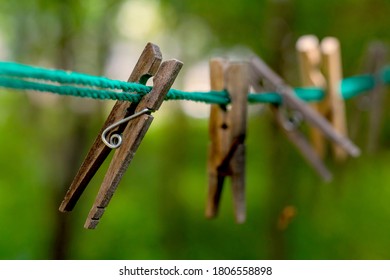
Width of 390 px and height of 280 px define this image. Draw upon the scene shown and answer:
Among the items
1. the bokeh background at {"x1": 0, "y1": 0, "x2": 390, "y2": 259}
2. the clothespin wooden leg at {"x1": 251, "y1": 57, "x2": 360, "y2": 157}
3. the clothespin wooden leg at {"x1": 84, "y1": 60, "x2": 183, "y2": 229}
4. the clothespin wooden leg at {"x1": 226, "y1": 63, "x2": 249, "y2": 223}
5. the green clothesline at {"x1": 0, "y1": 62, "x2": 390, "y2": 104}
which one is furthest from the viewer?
the bokeh background at {"x1": 0, "y1": 0, "x2": 390, "y2": 259}

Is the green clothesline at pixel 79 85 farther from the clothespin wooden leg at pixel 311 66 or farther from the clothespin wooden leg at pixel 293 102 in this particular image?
the clothespin wooden leg at pixel 311 66

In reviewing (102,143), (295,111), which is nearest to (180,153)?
(295,111)

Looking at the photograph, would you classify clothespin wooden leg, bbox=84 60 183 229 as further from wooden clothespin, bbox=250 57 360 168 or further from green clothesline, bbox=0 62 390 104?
wooden clothespin, bbox=250 57 360 168

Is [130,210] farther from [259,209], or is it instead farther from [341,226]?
[341,226]

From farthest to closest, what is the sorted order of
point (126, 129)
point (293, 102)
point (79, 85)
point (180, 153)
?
point (180, 153)
point (293, 102)
point (126, 129)
point (79, 85)

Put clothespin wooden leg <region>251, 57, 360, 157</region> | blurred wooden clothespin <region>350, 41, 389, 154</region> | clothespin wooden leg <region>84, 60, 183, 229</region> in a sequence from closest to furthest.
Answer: clothespin wooden leg <region>84, 60, 183, 229</region> → clothespin wooden leg <region>251, 57, 360, 157</region> → blurred wooden clothespin <region>350, 41, 389, 154</region>

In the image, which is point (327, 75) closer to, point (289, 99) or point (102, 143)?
point (289, 99)

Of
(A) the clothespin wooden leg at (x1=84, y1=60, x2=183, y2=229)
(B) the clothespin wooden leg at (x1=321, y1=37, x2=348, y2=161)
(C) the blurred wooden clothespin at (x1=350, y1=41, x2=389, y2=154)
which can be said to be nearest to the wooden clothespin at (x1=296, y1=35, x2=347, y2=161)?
(B) the clothespin wooden leg at (x1=321, y1=37, x2=348, y2=161)

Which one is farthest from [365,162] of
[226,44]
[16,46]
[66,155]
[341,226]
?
[16,46]
